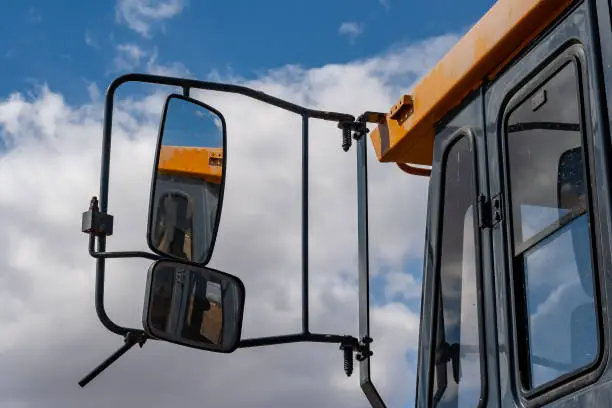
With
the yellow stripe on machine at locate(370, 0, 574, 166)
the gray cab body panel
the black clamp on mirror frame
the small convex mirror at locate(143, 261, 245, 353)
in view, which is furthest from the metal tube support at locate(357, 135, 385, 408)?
the small convex mirror at locate(143, 261, 245, 353)

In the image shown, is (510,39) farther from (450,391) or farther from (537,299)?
(450,391)

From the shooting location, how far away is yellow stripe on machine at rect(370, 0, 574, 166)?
247 cm

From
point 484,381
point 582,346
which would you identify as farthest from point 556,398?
point 484,381

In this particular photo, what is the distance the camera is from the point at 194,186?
2850 millimetres

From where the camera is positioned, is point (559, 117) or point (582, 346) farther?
point (559, 117)

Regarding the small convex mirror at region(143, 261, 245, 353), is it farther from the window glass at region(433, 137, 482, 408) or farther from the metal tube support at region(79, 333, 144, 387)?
the window glass at region(433, 137, 482, 408)

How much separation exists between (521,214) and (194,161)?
39.0 inches

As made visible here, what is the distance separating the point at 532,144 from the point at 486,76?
0.35m

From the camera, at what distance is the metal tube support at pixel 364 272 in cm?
309

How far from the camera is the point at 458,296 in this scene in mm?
2695

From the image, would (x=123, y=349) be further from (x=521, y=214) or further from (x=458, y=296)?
(x=521, y=214)

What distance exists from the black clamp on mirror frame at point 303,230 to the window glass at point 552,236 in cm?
83

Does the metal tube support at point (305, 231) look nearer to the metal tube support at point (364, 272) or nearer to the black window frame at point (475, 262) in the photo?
the metal tube support at point (364, 272)

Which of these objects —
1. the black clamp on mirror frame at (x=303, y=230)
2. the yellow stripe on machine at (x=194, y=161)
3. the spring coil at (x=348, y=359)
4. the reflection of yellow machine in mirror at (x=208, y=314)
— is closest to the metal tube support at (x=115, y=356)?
the black clamp on mirror frame at (x=303, y=230)
